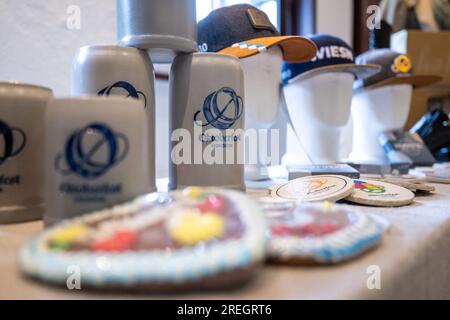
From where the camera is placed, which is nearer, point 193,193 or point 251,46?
point 193,193

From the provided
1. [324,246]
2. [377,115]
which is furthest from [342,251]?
[377,115]

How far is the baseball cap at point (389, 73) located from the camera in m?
1.06

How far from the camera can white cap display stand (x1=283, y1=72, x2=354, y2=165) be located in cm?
87

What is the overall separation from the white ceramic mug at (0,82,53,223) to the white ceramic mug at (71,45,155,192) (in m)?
0.06

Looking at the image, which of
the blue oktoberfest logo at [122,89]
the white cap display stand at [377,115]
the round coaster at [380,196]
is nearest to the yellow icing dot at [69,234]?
the blue oktoberfest logo at [122,89]

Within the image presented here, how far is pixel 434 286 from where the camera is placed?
0.31 metres

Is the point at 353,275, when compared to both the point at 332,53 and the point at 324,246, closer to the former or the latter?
the point at 324,246

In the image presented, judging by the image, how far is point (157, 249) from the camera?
210mm

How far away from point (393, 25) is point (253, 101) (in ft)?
4.21

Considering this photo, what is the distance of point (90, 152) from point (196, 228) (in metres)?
0.11

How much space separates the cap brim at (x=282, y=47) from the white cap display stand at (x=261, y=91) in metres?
0.02

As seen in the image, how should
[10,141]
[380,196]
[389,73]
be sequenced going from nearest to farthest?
[10,141], [380,196], [389,73]

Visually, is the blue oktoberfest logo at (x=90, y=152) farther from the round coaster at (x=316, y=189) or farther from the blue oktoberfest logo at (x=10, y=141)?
the round coaster at (x=316, y=189)
